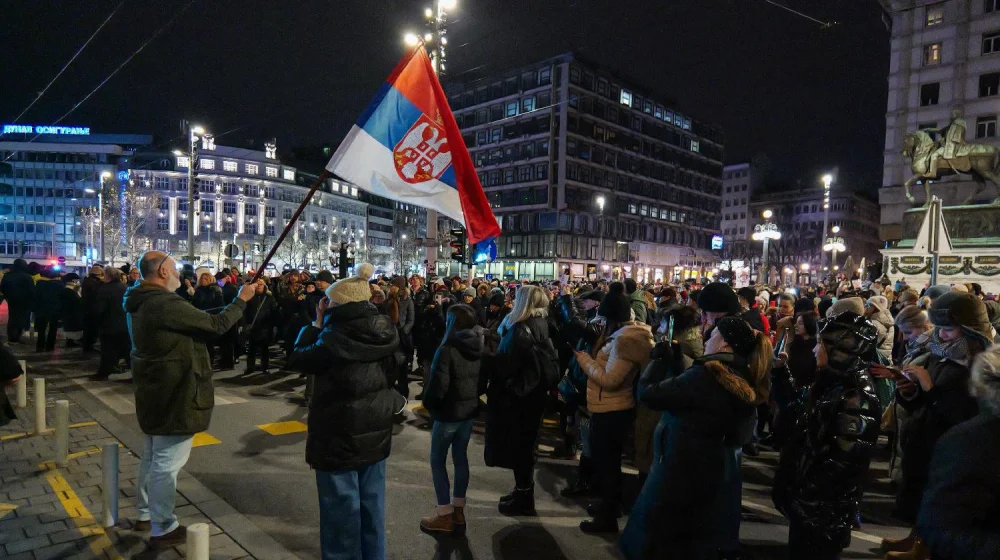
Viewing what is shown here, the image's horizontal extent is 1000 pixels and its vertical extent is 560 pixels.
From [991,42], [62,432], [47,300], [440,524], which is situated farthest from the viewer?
[991,42]

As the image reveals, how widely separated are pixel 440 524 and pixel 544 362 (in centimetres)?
157

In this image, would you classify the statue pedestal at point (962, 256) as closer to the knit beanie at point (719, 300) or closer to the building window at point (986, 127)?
the building window at point (986, 127)

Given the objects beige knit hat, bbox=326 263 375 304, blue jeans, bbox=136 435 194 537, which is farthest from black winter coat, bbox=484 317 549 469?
blue jeans, bbox=136 435 194 537

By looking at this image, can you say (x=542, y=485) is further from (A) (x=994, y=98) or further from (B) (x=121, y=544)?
(A) (x=994, y=98)

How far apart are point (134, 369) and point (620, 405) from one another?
3.72m

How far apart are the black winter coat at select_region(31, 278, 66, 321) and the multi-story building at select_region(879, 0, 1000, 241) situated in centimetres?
4261

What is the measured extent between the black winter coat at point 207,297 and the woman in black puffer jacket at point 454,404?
776 cm

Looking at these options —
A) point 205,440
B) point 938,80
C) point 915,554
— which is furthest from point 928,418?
point 938,80

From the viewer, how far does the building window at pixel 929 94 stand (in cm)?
3797

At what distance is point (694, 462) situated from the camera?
116 inches

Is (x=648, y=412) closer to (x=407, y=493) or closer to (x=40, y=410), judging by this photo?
(x=407, y=493)

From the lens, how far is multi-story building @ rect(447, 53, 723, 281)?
2501 inches

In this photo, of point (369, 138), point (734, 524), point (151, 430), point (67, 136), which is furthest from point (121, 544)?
point (67, 136)

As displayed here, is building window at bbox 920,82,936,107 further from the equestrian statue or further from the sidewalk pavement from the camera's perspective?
the sidewalk pavement
